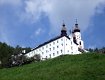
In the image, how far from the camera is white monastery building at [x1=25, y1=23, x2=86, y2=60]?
478ft

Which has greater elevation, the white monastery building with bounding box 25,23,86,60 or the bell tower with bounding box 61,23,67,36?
the bell tower with bounding box 61,23,67,36

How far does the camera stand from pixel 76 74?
53406mm

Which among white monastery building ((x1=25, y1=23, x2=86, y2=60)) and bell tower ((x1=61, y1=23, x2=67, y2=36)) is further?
bell tower ((x1=61, y1=23, x2=67, y2=36))

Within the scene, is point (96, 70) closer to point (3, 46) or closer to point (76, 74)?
point (76, 74)

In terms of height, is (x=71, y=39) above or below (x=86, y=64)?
above

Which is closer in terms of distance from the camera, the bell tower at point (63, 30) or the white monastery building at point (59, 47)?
the white monastery building at point (59, 47)

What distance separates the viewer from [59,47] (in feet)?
481

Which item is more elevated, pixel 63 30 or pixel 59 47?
pixel 63 30

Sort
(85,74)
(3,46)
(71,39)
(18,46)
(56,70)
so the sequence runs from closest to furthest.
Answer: (85,74)
(56,70)
(3,46)
(71,39)
(18,46)

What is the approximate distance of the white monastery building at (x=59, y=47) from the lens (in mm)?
145625

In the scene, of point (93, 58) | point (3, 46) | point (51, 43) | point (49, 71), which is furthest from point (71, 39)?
point (49, 71)

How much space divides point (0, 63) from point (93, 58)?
60828 mm

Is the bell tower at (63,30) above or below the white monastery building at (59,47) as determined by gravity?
above

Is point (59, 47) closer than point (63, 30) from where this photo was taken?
Yes
